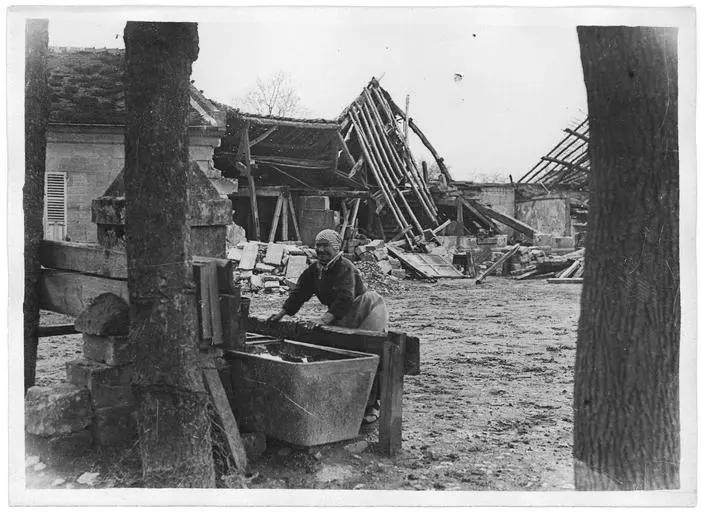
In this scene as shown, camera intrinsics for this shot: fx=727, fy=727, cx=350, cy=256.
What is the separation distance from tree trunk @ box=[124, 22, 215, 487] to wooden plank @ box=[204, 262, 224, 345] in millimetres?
642

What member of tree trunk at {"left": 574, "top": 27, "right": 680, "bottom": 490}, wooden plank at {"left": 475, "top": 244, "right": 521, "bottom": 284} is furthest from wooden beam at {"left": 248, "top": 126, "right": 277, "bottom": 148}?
tree trunk at {"left": 574, "top": 27, "right": 680, "bottom": 490}

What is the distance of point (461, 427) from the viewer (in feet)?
21.7

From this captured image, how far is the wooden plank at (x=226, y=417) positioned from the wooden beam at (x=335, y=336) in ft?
4.43

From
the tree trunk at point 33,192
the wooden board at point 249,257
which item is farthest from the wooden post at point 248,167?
the tree trunk at point 33,192

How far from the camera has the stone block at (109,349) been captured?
5453mm

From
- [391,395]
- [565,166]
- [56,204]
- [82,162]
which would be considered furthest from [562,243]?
[391,395]

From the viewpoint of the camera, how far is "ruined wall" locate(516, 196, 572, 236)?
26.8 meters

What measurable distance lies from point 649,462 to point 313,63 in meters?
4.33

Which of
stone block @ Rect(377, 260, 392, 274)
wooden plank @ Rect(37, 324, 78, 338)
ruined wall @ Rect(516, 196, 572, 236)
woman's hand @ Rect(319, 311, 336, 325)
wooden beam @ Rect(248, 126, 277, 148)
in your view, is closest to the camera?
wooden plank @ Rect(37, 324, 78, 338)

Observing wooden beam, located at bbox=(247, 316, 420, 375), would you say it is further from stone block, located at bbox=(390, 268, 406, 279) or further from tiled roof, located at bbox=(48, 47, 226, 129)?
stone block, located at bbox=(390, 268, 406, 279)

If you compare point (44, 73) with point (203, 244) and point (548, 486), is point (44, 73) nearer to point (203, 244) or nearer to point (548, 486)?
point (203, 244)

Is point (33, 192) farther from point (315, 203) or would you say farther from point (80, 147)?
point (315, 203)
